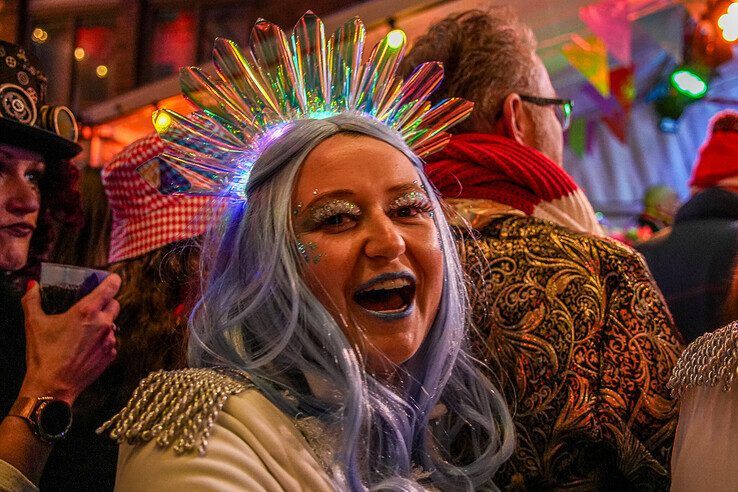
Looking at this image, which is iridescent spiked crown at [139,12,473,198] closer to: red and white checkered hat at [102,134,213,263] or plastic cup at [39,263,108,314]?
plastic cup at [39,263,108,314]

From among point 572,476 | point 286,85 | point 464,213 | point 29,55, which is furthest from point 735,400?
point 29,55

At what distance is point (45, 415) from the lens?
1865 millimetres

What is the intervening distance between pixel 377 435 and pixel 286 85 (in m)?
0.77

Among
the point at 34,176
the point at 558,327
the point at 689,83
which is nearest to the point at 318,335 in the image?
the point at 558,327

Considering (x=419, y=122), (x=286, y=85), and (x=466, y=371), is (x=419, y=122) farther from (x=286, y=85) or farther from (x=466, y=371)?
(x=466, y=371)

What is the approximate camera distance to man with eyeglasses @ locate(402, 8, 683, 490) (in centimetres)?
189

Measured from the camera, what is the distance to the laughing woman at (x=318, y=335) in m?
1.38

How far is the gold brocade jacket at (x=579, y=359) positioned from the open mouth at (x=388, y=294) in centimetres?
43

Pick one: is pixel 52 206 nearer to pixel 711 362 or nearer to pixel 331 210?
pixel 331 210

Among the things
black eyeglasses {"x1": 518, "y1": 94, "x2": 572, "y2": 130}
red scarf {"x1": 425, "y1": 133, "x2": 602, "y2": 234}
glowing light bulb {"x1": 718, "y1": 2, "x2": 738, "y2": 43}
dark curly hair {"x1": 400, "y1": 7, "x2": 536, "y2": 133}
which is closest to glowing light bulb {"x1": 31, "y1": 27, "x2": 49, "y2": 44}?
glowing light bulb {"x1": 718, "y1": 2, "x2": 738, "y2": 43}

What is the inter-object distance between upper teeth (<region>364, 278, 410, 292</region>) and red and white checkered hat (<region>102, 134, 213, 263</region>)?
0.96m

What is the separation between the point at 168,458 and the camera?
131 cm

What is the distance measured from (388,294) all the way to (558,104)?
1156mm

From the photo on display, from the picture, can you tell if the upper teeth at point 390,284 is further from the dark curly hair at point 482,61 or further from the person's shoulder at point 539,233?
the dark curly hair at point 482,61
